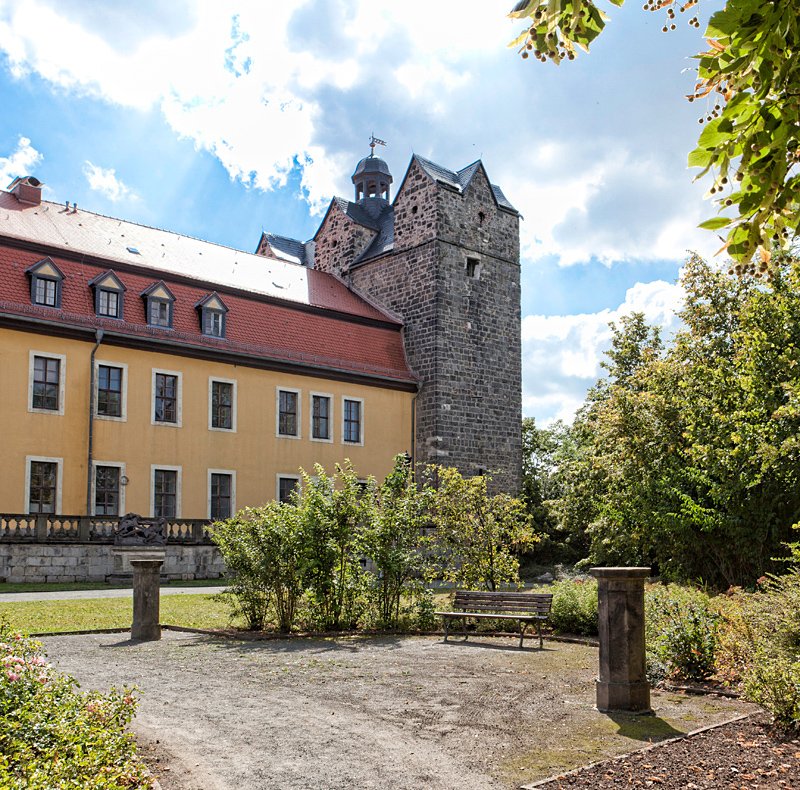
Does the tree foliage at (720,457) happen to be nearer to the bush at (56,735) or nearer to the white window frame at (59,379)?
the bush at (56,735)

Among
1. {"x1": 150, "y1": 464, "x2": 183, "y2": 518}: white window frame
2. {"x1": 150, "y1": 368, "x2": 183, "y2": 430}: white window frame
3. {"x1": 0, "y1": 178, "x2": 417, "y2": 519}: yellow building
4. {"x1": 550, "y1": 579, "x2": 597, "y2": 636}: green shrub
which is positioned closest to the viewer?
{"x1": 550, "y1": 579, "x2": 597, "y2": 636}: green shrub

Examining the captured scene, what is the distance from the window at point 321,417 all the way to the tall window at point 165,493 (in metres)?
5.36

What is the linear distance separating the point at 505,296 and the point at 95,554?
19.6 m

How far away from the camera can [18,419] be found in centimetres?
2558

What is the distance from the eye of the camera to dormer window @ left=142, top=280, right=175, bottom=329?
28.3 metres

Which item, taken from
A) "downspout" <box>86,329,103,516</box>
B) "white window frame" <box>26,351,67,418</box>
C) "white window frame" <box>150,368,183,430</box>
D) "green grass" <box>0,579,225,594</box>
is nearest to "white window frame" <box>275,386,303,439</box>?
"white window frame" <box>150,368,183,430</box>

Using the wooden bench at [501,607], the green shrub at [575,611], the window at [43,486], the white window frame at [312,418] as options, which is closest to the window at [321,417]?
the white window frame at [312,418]

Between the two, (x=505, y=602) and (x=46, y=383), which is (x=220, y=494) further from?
(x=505, y=602)

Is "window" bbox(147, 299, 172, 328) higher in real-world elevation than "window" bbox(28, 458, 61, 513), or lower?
higher

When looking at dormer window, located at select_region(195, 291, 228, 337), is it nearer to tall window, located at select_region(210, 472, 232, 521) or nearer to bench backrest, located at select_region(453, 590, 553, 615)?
tall window, located at select_region(210, 472, 232, 521)

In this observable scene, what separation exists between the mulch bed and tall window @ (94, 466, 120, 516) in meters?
22.4

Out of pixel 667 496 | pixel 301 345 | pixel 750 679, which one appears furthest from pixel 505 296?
pixel 750 679

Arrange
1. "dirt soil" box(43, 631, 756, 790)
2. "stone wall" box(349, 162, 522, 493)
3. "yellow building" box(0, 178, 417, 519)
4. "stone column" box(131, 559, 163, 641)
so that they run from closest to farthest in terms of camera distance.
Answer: "dirt soil" box(43, 631, 756, 790)
"stone column" box(131, 559, 163, 641)
"yellow building" box(0, 178, 417, 519)
"stone wall" box(349, 162, 522, 493)

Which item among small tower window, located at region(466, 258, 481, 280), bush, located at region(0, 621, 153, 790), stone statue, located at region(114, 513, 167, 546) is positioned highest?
small tower window, located at region(466, 258, 481, 280)
